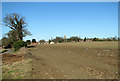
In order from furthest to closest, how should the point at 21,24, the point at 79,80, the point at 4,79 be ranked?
the point at 21,24 < the point at 4,79 < the point at 79,80

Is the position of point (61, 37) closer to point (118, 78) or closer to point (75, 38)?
point (75, 38)

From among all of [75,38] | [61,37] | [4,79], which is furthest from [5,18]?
[61,37]

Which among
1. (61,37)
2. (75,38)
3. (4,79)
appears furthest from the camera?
(61,37)

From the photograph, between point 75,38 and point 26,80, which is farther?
point 75,38

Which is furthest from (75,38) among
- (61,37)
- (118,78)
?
(118,78)

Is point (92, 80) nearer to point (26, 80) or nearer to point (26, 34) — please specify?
point (26, 80)

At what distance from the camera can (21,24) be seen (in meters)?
31.0

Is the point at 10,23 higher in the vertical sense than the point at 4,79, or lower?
higher

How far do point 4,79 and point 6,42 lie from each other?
31355mm

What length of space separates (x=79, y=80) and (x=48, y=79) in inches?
51.8

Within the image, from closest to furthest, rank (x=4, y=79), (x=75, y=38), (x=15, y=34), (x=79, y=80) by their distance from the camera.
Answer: (x=79, y=80) → (x=4, y=79) → (x=15, y=34) → (x=75, y=38)

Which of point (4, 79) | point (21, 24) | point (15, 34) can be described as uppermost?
point (21, 24)

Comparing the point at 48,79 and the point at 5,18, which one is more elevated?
the point at 5,18

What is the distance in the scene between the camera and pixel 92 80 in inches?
166
